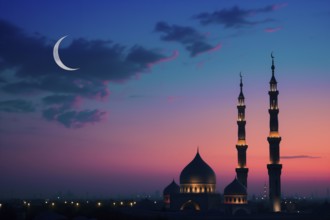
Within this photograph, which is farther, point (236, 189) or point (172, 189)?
point (172, 189)

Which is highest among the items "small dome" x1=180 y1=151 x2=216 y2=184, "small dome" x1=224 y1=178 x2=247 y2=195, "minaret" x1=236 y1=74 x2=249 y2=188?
"minaret" x1=236 y1=74 x2=249 y2=188

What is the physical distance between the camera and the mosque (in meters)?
89.4

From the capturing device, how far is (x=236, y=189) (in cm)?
8969

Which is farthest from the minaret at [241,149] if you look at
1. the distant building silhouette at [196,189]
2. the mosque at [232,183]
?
the distant building silhouette at [196,189]

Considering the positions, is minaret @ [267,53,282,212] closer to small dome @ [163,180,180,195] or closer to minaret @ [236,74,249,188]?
minaret @ [236,74,249,188]

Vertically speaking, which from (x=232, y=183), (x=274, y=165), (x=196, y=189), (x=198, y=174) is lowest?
(x=196, y=189)

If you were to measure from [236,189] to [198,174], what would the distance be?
7.37 meters

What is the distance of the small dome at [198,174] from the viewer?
9431cm

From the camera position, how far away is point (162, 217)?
3078 inches

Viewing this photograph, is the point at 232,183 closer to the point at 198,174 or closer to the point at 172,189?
the point at 198,174

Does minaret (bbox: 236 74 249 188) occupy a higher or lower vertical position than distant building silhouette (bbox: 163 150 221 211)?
higher

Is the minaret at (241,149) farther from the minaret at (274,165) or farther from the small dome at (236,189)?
the minaret at (274,165)

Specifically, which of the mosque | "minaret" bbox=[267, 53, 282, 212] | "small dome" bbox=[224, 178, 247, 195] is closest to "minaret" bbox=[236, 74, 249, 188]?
the mosque

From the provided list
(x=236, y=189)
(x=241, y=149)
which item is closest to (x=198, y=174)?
(x=236, y=189)
